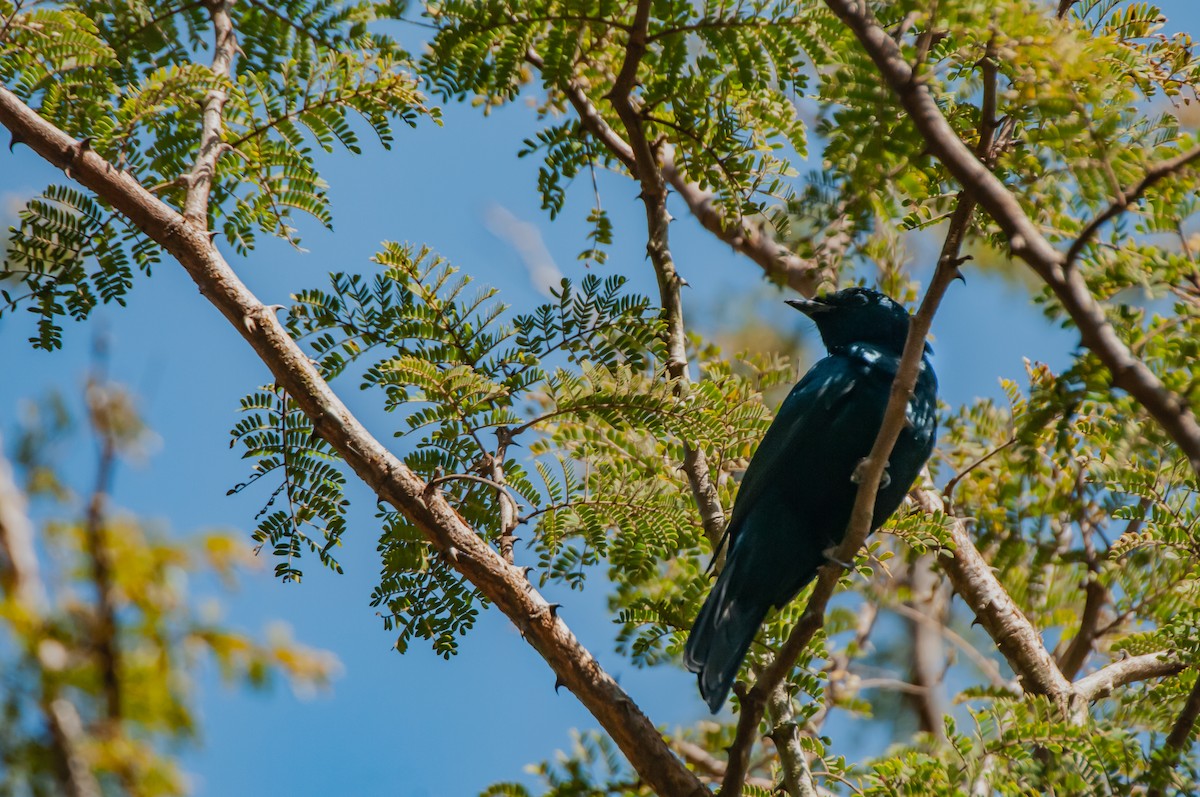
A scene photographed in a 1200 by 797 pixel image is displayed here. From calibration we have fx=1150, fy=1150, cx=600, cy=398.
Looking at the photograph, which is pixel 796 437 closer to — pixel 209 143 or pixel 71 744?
pixel 209 143

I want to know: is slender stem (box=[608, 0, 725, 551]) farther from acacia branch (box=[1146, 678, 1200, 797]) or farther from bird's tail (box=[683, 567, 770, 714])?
acacia branch (box=[1146, 678, 1200, 797])

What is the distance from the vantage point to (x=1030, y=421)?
2688 millimetres

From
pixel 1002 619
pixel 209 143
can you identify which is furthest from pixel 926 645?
pixel 209 143

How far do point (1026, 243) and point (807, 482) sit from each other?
2339 mm

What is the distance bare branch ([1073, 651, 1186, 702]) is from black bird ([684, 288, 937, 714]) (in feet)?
3.99

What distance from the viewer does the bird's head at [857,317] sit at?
5340mm

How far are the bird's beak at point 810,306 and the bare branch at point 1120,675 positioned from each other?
78.8 inches

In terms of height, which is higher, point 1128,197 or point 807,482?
point 807,482

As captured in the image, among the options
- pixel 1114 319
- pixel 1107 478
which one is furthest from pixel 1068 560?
pixel 1114 319

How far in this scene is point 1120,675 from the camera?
15.9 ft

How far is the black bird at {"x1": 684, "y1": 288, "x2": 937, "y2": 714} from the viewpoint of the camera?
4.37 m

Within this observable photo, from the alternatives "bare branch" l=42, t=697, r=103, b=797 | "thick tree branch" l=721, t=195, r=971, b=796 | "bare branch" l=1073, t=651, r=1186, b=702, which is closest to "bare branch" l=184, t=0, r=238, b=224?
"thick tree branch" l=721, t=195, r=971, b=796

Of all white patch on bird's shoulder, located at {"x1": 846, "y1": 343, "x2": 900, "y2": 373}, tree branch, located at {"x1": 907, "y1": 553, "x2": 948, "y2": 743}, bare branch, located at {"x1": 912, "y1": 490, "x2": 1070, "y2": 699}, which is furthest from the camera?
tree branch, located at {"x1": 907, "y1": 553, "x2": 948, "y2": 743}

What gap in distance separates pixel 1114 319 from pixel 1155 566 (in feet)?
8.10
